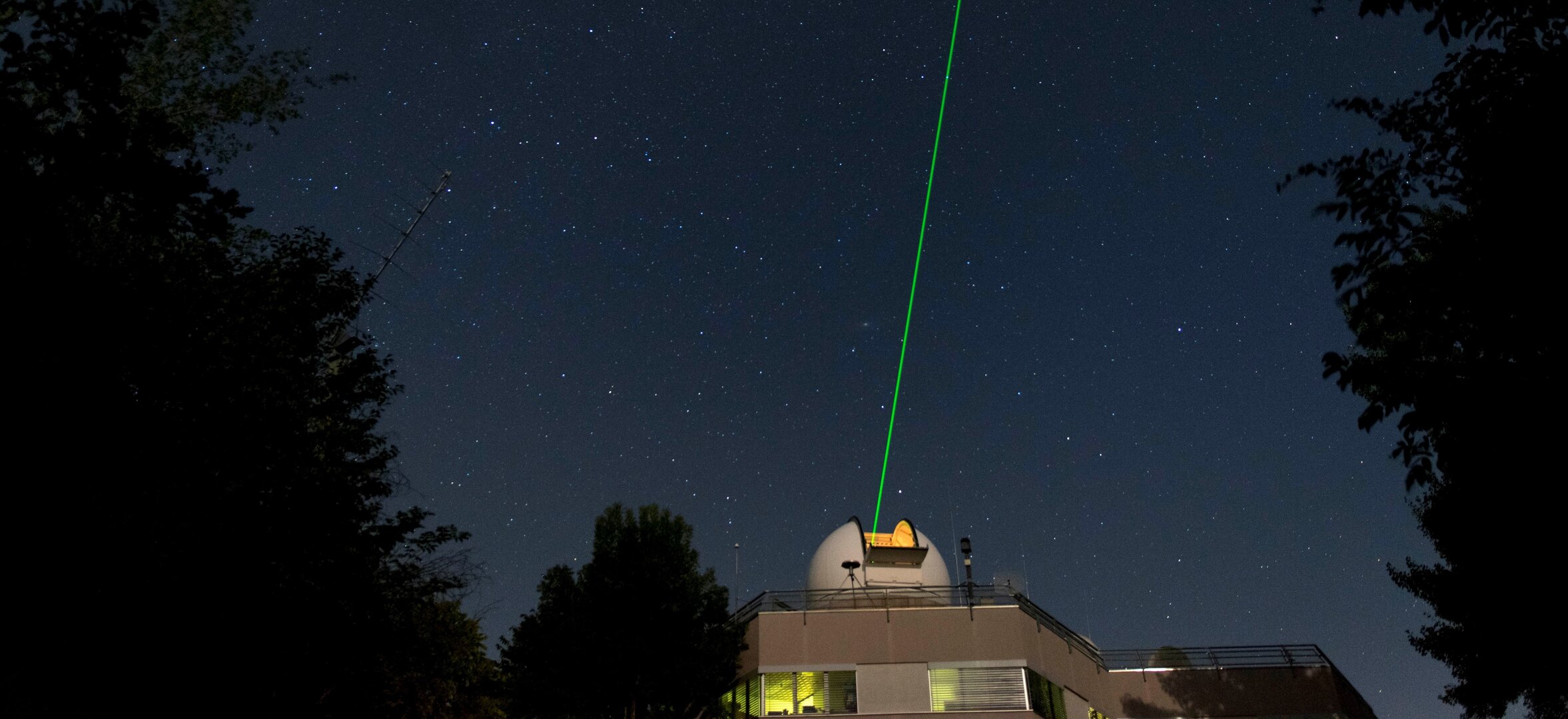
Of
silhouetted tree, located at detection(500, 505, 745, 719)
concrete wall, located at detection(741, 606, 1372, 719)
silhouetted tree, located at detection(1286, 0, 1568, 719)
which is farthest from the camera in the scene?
concrete wall, located at detection(741, 606, 1372, 719)

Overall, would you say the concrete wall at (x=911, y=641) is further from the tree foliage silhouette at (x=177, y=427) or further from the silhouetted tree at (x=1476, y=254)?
the silhouetted tree at (x=1476, y=254)

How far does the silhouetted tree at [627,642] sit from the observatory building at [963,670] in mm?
1378

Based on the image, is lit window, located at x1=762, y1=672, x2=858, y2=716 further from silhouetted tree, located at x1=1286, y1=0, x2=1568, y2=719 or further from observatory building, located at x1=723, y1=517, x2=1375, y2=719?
Answer: silhouetted tree, located at x1=1286, y1=0, x2=1568, y2=719

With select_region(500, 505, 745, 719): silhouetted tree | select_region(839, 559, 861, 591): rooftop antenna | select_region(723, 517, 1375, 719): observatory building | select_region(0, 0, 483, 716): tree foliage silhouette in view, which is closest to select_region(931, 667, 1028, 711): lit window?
select_region(723, 517, 1375, 719): observatory building

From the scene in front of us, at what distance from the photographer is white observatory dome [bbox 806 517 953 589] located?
31.6 metres

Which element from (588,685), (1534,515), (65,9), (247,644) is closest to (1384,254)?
(1534,515)

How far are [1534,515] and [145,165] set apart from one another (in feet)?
66.7

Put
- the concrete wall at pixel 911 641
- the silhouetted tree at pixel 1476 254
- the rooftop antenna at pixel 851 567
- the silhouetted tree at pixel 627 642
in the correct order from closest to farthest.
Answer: the silhouetted tree at pixel 1476 254 < the silhouetted tree at pixel 627 642 < the concrete wall at pixel 911 641 < the rooftop antenna at pixel 851 567

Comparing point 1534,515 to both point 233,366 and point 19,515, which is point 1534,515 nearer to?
point 233,366

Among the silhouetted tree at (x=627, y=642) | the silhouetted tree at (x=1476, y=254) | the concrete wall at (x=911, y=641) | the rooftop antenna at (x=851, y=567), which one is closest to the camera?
the silhouetted tree at (x=1476, y=254)

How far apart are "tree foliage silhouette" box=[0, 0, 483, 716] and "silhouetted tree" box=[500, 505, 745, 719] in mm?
6846

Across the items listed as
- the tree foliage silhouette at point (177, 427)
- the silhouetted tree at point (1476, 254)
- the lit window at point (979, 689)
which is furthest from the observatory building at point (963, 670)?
the silhouetted tree at point (1476, 254)

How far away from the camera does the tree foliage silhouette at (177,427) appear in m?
10.0

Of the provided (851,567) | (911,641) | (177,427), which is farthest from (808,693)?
(177,427)
